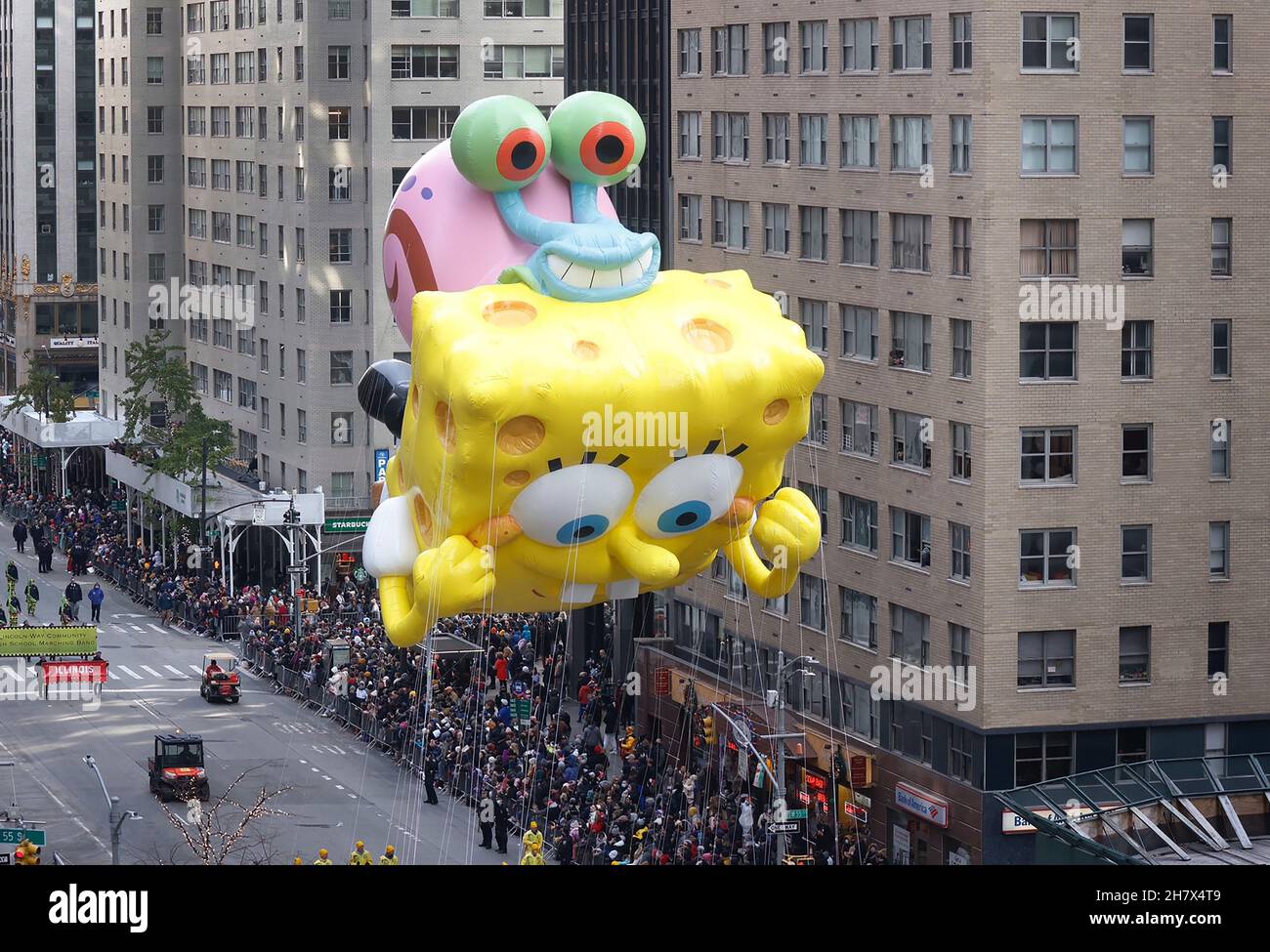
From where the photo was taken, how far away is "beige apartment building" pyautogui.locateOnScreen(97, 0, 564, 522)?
10519 centimetres

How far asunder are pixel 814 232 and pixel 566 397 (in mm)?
39256

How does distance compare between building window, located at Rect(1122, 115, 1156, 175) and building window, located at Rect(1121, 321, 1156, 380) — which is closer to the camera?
building window, located at Rect(1122, 115, 1156, 175)

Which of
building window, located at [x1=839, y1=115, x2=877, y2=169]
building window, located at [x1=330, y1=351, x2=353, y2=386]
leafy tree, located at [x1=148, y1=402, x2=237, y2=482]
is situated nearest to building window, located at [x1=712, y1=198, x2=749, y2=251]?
building window, located at [x1=839, y1=115, x2=877, y2=169]

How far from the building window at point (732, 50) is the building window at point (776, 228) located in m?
3.90

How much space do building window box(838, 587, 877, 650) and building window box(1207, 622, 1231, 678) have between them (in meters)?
8.12

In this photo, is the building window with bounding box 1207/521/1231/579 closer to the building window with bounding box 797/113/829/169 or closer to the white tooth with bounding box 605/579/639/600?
the building window with bounding box 797/113/829/169

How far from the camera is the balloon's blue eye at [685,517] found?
31500 millimetres

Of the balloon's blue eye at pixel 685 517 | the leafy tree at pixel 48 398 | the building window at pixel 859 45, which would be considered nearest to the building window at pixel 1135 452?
the building window at pixel 859 45

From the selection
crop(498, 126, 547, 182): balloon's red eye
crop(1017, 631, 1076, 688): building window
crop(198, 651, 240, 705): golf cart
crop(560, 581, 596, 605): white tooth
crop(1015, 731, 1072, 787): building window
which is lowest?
crop(198, 651, 240, 705): golf cart

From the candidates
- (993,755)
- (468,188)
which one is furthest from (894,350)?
(468,188)

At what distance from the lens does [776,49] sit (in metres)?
69.9

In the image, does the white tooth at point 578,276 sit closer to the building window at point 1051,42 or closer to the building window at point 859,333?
the building window at point 1051,42

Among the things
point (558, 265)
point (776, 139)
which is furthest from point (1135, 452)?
point (558, 265)

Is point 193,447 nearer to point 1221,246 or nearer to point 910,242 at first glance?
point 910,242
